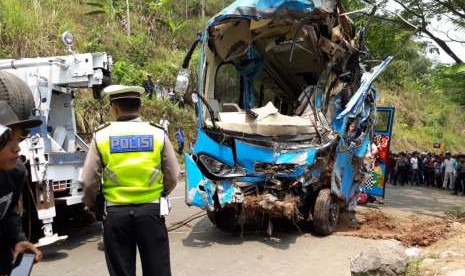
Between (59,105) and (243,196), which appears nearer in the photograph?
(243,196)

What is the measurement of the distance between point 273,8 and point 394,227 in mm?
3638

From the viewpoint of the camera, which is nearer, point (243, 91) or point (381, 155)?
point (243, 91)

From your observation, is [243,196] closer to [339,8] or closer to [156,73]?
[339,8]

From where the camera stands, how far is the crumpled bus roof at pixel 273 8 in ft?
24.0

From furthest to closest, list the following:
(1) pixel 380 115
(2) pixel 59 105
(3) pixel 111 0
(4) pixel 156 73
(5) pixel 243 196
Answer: (3) pixel 111 0, (4) pixel 156 73, (1) pixel 380 115, (2) pixel 59 105, (5) pixel 243 196

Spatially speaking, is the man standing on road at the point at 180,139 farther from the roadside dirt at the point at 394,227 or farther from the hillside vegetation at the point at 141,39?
the roadside dirt at the point at 394,227

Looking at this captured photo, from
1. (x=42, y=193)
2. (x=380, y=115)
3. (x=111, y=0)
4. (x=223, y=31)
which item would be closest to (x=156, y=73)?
(x=111, y=0)

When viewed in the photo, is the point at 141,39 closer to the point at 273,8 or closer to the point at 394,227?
the point at 273,8

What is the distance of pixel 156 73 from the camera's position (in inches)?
793

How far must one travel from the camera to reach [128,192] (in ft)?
11.5

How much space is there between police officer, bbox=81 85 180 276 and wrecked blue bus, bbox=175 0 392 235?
3.51m

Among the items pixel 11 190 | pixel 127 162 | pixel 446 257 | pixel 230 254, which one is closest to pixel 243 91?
pixel 230 254

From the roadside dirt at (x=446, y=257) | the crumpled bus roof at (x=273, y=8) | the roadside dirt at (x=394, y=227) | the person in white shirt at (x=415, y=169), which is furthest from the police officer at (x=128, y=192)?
the person in white shirt at (x=415, y=169)

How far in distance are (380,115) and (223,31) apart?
15.4 feet
